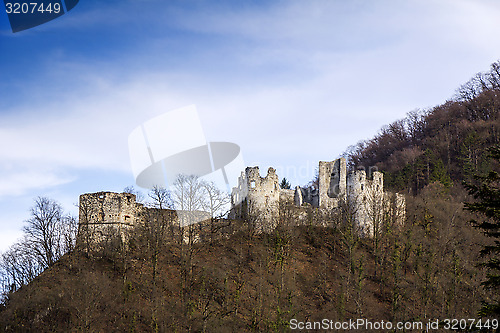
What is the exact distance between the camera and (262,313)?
122ft

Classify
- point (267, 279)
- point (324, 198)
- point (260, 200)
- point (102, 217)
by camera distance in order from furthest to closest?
point (324, 198) → point (260, 200) → point (267, 279) → point (102, 217)

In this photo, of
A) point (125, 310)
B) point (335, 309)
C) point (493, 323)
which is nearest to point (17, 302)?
point (125, 310)

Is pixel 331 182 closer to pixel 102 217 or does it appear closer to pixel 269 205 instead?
pixel 269 205

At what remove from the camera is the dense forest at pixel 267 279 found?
33.7 meters

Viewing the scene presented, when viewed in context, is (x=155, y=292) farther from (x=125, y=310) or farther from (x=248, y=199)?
(x=248, y=199)

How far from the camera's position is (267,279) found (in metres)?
41.7

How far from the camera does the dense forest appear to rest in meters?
33.7

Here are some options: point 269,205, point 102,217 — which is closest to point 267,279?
point 269,205

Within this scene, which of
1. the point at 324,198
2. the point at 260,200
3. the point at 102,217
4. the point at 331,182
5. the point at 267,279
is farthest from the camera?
the point at 331,182

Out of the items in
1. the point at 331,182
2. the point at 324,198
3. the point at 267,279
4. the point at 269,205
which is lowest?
the point at 267,279

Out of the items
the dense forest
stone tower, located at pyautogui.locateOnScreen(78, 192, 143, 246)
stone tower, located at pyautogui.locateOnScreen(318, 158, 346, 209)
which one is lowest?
the dense forest

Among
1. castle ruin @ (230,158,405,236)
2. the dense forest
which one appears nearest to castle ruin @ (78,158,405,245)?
castle ruin @ (230,158,405,236)

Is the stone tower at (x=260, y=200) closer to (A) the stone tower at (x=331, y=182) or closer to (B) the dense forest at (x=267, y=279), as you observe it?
(B) the dense forest at (x=267, y=279)

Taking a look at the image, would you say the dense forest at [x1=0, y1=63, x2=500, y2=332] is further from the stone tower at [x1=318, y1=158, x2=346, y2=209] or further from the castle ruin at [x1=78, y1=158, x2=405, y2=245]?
the stone tower at [x1=318, y1=158, x2=346, y2=209]
